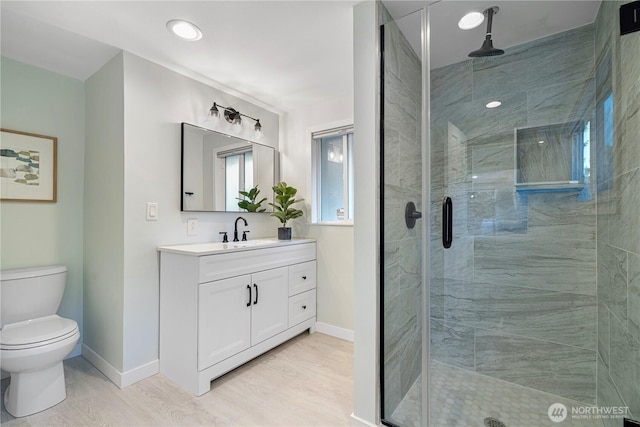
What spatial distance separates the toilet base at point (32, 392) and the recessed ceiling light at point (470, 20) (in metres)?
2.99

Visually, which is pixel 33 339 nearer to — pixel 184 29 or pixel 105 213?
pixel 105 213

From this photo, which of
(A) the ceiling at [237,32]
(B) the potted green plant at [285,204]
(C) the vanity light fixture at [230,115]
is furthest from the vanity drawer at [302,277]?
(A) the ceiling at [237,32]

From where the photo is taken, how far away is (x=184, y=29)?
1742mm

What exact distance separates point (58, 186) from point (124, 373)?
1447 millimetres

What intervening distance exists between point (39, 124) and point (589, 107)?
353 cm

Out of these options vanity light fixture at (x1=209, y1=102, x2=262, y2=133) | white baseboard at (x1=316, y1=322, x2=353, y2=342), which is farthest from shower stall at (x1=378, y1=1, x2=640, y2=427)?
vanity light fixture at (x1=209, y1=102, x2=262, y2=133)

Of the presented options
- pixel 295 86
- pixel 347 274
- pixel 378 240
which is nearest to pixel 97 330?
pixel 347 274

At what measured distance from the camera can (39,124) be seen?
212 cm

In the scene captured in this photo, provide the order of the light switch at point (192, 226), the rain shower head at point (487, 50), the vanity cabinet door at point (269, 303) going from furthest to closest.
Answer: the light switch at point (192, 226) → the vanity cabinet door at point (269, 303) → the rain shower head at point (487, 50)

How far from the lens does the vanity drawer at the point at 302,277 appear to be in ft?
8.30

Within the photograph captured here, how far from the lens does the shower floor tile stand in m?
1.52

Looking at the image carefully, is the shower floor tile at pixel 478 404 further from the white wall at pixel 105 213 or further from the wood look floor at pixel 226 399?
the white wall at pixel 105 213

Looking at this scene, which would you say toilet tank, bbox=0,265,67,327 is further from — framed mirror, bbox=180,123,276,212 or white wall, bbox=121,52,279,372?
framed mirror, bbox=180,123,276,212

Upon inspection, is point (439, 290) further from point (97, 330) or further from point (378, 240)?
point (97, 330)
